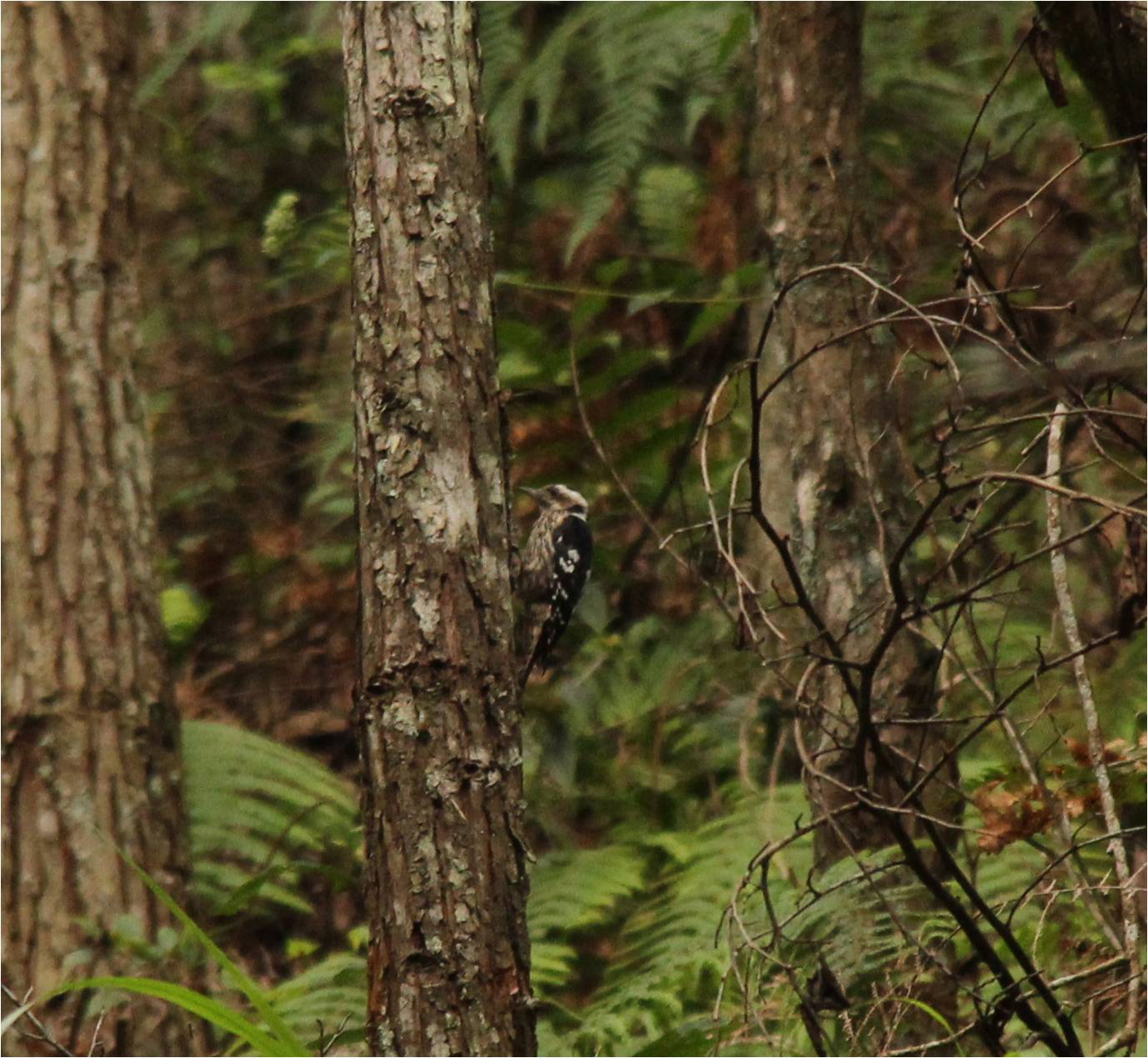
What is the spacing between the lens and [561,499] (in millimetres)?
5918

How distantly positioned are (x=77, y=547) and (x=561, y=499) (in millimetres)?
1912

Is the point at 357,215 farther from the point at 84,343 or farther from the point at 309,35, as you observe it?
the point at 309,35

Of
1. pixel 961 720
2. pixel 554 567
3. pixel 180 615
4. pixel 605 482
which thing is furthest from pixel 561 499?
pixel 961 720

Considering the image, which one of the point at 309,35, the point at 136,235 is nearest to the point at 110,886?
the point at 136,235

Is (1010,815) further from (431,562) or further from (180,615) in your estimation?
(180,615)

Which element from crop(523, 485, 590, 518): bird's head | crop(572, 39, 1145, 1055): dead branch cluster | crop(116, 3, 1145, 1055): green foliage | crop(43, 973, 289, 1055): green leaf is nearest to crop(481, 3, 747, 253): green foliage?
crop(116, 3, 1145, 1055): green foliage

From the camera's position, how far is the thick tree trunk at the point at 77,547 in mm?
4617

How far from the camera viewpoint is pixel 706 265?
725 centimetres

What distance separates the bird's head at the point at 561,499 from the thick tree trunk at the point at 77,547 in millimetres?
1565

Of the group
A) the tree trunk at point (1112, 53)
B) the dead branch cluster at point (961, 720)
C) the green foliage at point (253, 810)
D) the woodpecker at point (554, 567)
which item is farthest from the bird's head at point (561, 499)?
the tree trunk at point (1112, 53)

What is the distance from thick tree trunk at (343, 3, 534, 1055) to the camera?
277 cm

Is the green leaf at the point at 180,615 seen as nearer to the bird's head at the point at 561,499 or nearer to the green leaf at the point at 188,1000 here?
the bird's head at the point at 561,499

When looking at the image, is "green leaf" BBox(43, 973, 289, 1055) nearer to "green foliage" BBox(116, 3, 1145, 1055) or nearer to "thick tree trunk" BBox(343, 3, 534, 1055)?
"green foliage" BBox(116, 3, 1145, 1055)

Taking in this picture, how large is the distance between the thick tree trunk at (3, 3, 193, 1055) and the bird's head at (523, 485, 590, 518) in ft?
5.14
